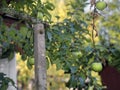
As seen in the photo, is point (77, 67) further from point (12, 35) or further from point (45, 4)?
point (12, 35)

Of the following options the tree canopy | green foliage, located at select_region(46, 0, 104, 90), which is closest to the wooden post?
the tree canopy

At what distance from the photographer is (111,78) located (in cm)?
635

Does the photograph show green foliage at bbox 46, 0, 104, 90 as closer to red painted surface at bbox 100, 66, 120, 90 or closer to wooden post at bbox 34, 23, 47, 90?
wooden post at bbox 34, 23, 47, 90

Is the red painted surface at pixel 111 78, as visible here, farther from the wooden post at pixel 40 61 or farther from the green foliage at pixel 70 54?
the wooden post at pixel 40 61

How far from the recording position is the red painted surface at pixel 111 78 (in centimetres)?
625

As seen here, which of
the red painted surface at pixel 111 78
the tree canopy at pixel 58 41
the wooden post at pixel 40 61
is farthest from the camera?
the red painted surface at pixel 111 78

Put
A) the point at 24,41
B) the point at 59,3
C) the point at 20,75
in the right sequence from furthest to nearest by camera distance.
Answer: the point at 20,75 → the point at 59,3 → the point at 24,41

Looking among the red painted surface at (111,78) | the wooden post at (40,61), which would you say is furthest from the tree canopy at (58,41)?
the red painted surface at (111,78)

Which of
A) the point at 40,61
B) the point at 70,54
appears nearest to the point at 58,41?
the point at 70,54

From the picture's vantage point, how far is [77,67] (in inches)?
119

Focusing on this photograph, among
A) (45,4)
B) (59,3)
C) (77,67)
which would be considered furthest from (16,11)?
(59,3)

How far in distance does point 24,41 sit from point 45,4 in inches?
17.2

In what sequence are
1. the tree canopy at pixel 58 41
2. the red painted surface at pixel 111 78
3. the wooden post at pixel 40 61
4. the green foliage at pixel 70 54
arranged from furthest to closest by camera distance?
1. the red painted surface at pixel 111 78
2. the green foliage at pixel 70 54
3. the tree canopy at pixel 58 41
4. the wooden post at pixel 40 61

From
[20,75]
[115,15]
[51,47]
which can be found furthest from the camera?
[20,75]
